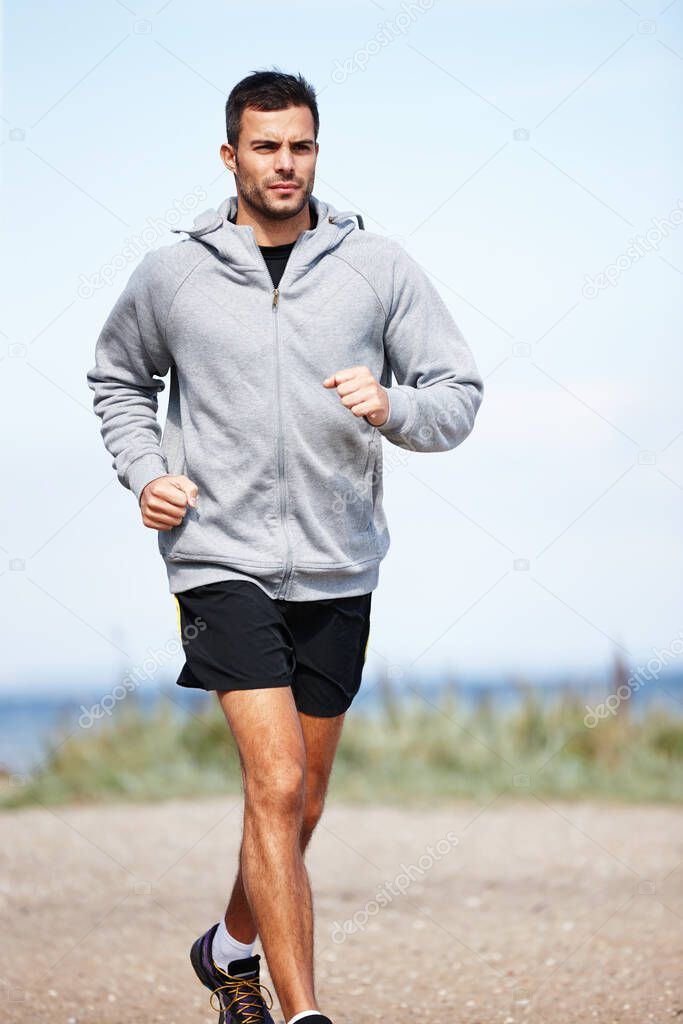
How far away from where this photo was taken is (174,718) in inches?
380

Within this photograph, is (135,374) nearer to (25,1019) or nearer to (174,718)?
(25,1019)

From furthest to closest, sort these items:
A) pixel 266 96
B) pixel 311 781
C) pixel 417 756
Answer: pixel 417 756
pixel 311 781
pixel 266 96

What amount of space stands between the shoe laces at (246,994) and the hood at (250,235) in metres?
1.92

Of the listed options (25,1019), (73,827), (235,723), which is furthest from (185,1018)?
(73,827)

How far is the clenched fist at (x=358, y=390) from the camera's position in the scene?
3.15m

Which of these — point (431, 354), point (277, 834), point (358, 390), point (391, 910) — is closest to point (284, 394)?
point (358, 390)

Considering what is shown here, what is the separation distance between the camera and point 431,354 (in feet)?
11.8

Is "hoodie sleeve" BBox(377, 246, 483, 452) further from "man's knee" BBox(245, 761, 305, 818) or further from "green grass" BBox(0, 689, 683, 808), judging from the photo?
"green grass" BBox(0, 689, 683, 808)

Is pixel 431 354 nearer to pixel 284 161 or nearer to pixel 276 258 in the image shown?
pixel 276 258

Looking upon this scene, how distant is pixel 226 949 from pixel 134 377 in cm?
158

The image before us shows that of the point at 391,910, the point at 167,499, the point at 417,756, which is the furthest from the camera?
the point at 417,756

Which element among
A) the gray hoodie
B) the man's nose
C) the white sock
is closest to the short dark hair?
the man's nose

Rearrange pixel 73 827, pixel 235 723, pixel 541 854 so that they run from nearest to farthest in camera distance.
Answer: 1. pixel 235 723
2. pixel 541 854
3. pixel 73 827

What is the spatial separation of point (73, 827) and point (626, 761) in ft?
12.3
